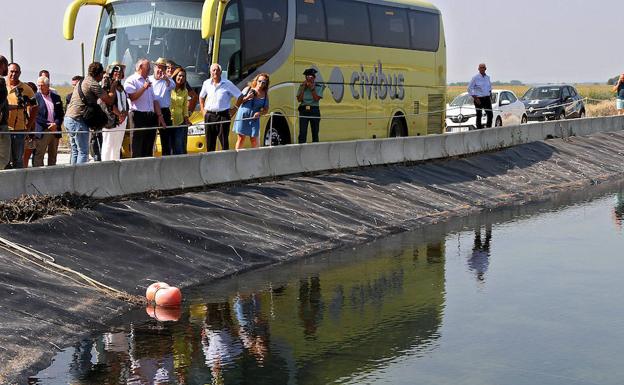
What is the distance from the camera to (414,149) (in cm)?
2623

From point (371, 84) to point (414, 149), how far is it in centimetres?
404

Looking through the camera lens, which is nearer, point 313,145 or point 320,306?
point 320,306

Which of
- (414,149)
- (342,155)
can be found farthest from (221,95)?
(414,149)

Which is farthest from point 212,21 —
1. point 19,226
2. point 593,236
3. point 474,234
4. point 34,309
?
point 34,309

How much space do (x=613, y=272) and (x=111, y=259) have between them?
243 inches

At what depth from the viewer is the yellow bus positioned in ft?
77.3

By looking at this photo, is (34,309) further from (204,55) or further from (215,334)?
(204,55)

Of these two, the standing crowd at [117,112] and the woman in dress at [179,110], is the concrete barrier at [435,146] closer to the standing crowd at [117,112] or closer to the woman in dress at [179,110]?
the standing crowd at [117,112]

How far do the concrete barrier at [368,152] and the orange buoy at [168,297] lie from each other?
442 inches

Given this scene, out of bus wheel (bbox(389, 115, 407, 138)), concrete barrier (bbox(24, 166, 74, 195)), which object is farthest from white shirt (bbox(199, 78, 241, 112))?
bus wheel (bbox(389, 115, 407, 138))

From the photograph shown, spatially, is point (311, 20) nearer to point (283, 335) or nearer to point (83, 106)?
point (83, 106)

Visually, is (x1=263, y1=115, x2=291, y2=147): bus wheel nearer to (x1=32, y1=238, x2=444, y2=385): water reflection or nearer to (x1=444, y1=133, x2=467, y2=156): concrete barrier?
(x1=444, y1=133, x2=467, y2=156): concrete barrier

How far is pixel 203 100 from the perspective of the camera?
2141cm

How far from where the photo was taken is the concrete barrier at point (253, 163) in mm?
19922
